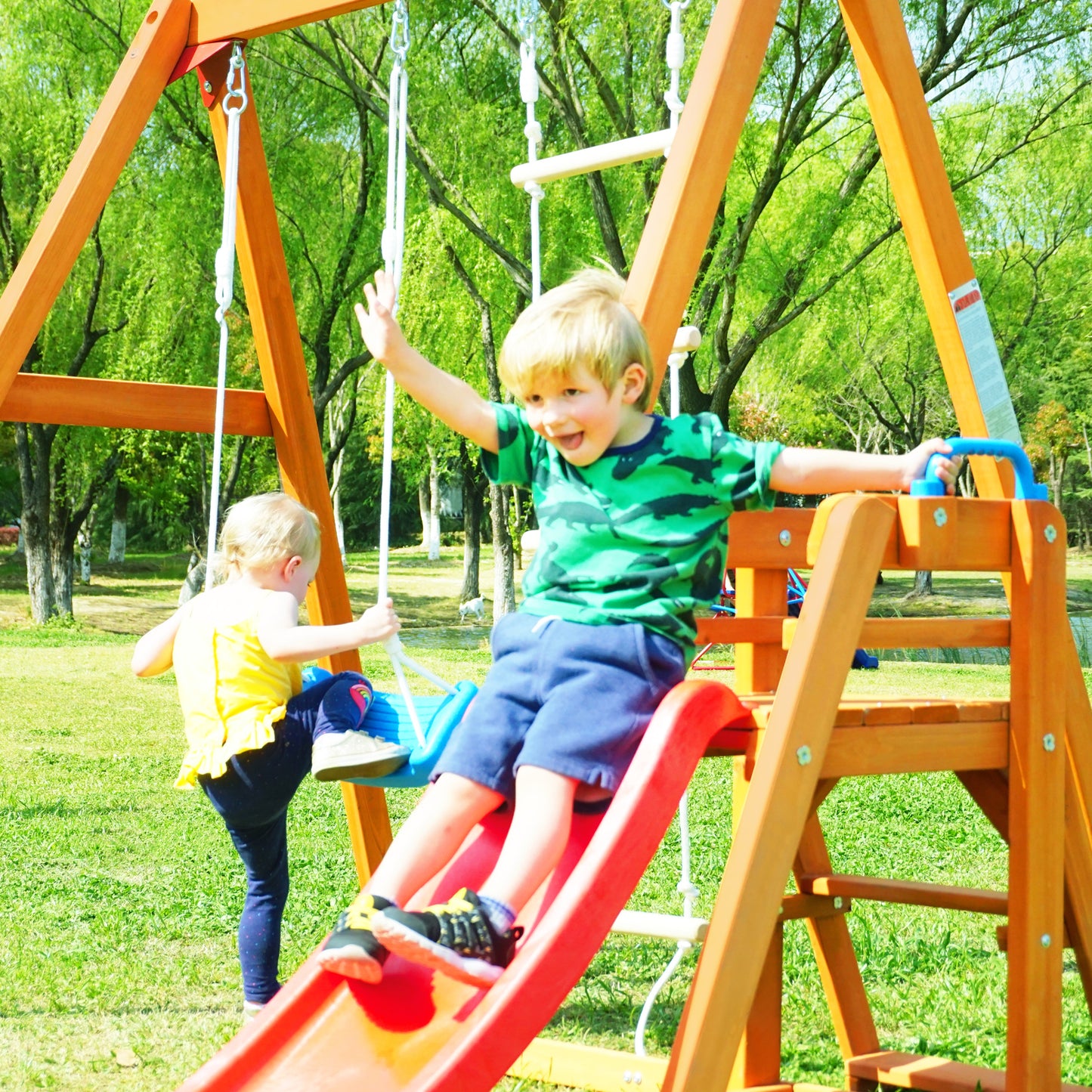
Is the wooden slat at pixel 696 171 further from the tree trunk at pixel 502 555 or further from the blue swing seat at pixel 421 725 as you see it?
the tree trunk at pixel 502 555

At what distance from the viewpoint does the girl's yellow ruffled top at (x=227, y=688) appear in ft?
10.8

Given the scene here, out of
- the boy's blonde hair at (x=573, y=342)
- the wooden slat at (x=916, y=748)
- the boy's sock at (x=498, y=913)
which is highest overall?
the boy's blonde hair at (x=573, y=342)

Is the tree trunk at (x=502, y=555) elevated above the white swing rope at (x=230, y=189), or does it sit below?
below

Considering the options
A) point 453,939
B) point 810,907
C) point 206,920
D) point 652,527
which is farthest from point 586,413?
point 206,920

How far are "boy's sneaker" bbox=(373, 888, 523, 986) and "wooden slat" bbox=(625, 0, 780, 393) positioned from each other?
3.44 ft

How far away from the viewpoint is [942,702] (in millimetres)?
2766

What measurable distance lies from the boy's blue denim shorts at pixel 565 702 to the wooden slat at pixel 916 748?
0.79ft

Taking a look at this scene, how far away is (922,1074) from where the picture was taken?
3.28 meters

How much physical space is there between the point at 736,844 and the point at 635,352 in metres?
0.94

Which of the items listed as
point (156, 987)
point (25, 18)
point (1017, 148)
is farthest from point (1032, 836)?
point (25, 18)

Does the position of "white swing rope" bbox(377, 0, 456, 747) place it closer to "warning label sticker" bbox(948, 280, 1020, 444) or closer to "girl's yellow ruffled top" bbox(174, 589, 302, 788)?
"girl's yellow ruffled top" bbox(174, 589, 302, 788)

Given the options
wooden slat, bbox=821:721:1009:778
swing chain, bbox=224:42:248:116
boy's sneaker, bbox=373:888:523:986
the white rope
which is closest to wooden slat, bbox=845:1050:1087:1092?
wooden slat, bbox=821:721:1009:778

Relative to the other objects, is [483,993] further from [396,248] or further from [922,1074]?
[396,248]

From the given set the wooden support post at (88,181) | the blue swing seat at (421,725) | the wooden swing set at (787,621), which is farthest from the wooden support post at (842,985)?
the wooden support post at (88,181)
